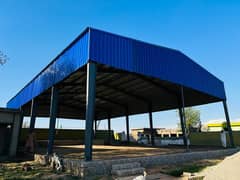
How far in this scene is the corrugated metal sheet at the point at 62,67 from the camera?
29.2 feet

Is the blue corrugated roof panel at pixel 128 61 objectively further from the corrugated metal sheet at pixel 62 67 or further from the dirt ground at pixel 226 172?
the dirt ground at pixel 226 172

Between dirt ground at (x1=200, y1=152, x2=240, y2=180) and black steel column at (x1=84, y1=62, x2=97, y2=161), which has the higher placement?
black steel column at (x1=84, y1=62, x2=97, y2=161)

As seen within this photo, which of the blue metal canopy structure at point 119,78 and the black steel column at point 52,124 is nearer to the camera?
the blue metal canopy structure at point 119,78

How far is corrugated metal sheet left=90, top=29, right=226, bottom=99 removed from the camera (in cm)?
877

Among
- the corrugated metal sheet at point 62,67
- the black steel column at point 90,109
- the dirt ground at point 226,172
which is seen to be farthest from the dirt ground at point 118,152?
the corrugated metal sheet at point 62,67

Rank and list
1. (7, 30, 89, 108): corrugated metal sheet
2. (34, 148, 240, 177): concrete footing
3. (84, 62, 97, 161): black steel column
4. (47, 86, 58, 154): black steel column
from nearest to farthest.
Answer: (34, 148, 240, 177): concrete footing
(84, 62, 97, 161): black steel column
(7, 30, 89, 108): corrugated metal sheet
(47, 86, 58, 154): black steel column

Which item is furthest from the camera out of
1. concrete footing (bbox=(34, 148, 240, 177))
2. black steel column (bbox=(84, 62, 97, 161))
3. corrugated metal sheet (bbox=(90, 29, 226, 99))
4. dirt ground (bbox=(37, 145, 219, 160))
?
dirt ground (bbox=(37, 145, 219, 160))

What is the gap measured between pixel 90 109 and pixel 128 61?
3.10 m

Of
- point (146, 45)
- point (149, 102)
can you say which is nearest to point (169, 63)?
point (146, 45)

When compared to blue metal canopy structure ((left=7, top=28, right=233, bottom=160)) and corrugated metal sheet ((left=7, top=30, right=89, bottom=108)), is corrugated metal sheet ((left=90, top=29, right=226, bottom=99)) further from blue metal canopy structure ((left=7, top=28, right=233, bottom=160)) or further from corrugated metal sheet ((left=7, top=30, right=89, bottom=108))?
corrugated metal sheet ((left=7, top=30, right=89, bottom=108))

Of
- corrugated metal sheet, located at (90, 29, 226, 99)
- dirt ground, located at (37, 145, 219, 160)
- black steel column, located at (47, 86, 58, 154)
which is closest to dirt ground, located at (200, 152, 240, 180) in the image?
dirt ground, located at (37, 145, 219, 160)

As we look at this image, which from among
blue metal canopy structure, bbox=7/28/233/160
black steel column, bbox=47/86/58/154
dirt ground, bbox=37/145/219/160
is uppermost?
blue metal canopy structure, bbox=7/28/233/160

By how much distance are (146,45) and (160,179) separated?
6.60 meters

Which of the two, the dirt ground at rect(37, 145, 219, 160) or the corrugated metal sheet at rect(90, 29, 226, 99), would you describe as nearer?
the corrugated metal sheet at rect(90, 29, 226, 99)
